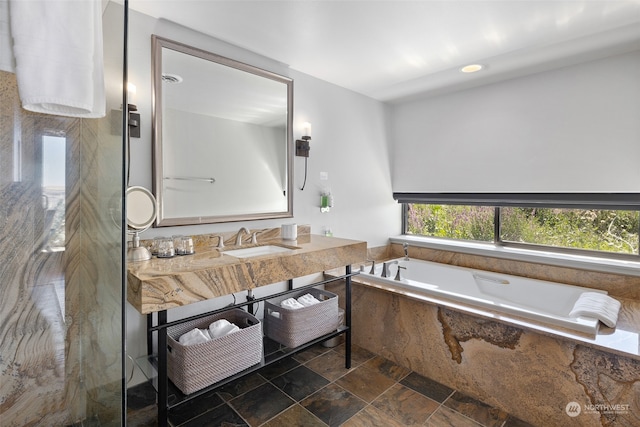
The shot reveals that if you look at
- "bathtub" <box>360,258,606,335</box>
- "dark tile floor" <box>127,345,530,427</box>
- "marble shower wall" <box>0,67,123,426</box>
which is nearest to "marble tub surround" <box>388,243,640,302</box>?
"bathtub" <box>360,258,606,335</box>

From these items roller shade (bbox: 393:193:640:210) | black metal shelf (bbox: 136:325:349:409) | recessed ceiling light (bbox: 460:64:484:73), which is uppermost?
recessed ceiling light (bbox: 460:64:484:73)

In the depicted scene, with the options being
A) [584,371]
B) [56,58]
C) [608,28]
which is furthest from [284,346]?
[608,28]

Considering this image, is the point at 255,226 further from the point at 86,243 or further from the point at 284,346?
the point at 86,243

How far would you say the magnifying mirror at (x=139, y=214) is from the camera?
1.63 m

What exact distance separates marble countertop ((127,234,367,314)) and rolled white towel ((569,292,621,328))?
1379 millimetres

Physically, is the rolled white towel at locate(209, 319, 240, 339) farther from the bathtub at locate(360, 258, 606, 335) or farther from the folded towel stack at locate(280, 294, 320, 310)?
the bathtub at locate(360, 258, 606, 335)

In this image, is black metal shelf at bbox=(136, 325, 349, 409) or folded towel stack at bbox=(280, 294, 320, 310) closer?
black metal shelf at bbox=(136, 325, 349, 409)

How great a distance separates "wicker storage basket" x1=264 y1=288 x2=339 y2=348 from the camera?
2016 millimetres

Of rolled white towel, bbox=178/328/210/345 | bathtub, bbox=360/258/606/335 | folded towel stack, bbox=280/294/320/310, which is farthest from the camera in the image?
folded towel stack, bbox=280/294/320/310

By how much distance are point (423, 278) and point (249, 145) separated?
2.09 meters

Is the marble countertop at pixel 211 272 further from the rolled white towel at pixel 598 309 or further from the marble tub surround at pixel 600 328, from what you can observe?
the rolled white towel at pixel 598 309

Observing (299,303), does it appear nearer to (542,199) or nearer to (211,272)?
(211,272)

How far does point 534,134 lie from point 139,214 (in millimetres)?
2970

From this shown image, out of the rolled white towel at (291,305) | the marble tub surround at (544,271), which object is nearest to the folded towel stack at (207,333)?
the rolled white towel at (291,305)
